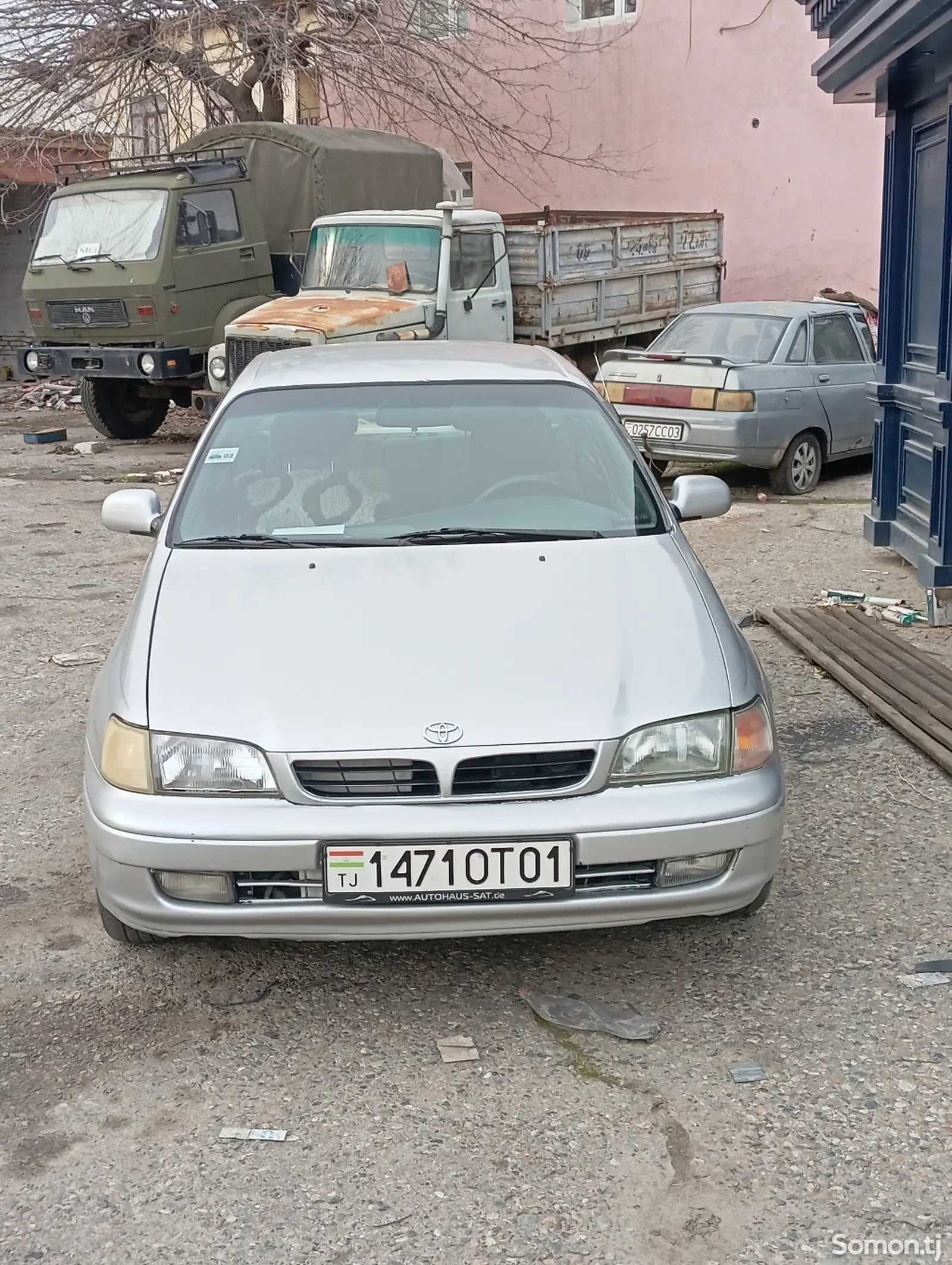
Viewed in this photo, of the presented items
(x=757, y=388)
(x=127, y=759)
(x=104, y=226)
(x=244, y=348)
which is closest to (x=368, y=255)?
(x=244, y=348)

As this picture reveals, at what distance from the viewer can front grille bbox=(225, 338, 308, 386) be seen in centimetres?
1178

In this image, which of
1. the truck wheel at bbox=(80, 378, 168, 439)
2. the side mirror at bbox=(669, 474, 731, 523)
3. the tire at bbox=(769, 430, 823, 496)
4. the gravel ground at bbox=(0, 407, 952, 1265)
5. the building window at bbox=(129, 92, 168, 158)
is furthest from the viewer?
the building window at bbox=(129, 92, 168, 158)

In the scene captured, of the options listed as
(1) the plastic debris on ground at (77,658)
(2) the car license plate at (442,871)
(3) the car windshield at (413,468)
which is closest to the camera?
(2) the car license plate at (442,871)

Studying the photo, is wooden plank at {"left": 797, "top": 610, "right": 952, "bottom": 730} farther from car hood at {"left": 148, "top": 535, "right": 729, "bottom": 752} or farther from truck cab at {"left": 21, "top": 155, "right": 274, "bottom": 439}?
truck cab at {"left": 21, "top": 155, "right": 274, "bottom": 439}

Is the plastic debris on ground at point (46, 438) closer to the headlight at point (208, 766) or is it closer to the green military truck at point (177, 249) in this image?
the green military truck at point (177, 249)

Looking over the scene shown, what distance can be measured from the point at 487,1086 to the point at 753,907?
94 centimetres

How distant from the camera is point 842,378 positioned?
10.8 meters

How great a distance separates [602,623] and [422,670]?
517 mm

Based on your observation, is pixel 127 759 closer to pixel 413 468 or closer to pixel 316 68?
pixel 413 468

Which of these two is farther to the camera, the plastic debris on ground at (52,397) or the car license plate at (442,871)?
the plastic debris on ground at (52,397)

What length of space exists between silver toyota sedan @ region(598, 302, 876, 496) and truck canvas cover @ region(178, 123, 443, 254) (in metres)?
5.02

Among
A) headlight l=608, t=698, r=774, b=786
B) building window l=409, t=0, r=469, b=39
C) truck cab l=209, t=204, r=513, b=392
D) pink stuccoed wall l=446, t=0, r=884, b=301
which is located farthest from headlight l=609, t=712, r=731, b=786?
building window l=409, t=0, r=469, b=39

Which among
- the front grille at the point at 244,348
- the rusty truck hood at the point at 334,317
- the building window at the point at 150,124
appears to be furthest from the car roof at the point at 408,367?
the building window at the point at 150,124

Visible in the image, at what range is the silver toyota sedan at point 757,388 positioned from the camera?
1004 centimetres
